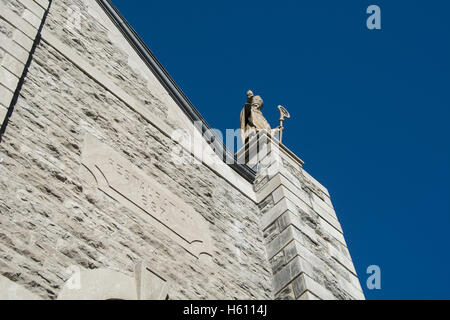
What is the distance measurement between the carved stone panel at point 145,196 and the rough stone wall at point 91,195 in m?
0.11

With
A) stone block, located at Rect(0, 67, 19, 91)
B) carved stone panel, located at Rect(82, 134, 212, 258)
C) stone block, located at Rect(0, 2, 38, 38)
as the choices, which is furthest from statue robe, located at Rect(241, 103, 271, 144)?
stone block, located at Rect(0, 67, 19, 91)

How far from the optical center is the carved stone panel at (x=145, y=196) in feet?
20.1

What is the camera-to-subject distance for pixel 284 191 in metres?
8.40

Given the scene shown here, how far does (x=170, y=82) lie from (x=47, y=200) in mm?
4174

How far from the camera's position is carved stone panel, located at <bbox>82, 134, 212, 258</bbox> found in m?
6.13

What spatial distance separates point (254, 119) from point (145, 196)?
435 centimetres

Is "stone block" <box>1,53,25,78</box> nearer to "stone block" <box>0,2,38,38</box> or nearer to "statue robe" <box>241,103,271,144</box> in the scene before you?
"stone block" <box>0,2,38,38</box>

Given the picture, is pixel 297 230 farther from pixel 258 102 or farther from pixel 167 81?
pixel 258 102

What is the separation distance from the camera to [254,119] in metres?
10.5

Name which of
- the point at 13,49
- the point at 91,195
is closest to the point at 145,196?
the point at 91,195

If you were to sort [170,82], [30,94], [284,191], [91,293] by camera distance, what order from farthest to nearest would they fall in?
[170,82]
[284,191]
[30,94]
[91,293]

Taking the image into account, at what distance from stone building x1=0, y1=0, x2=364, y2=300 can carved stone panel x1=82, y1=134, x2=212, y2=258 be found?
0.02 meters

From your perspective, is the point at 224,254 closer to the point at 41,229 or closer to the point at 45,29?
the point at 41,229
